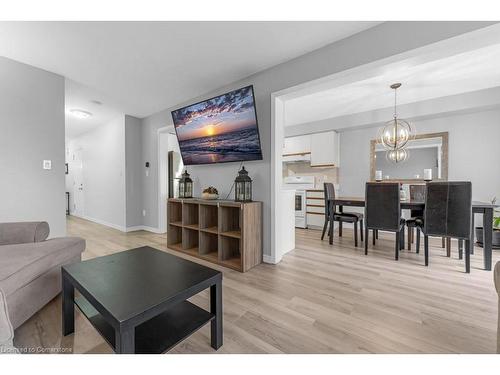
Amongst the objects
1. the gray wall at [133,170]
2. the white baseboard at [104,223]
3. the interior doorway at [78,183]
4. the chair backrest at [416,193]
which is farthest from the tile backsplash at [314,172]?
the interior doorway at [78,183]

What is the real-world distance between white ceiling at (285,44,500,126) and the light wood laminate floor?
1942 millimetres

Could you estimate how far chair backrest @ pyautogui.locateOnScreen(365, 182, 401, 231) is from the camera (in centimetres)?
264

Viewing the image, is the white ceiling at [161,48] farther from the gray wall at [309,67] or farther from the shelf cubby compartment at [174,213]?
the shelf cubby compartment at [174,213]

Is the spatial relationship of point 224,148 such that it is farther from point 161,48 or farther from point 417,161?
point 417,161

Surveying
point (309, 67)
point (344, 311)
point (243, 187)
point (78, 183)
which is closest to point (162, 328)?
point (344, 311)

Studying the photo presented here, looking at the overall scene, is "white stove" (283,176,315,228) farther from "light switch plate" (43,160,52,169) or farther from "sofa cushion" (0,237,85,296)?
"light switch plate" (43,160,52,169)

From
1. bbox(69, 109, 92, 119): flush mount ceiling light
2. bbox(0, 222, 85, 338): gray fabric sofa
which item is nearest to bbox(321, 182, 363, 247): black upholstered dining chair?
bbox(0, 222, 85, 338): gray fabric sofa

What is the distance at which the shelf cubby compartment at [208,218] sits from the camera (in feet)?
8.92

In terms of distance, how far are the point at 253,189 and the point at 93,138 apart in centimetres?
470

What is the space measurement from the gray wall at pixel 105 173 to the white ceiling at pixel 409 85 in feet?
11.5

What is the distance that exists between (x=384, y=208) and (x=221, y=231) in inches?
81.8

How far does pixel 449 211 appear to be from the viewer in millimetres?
2324
